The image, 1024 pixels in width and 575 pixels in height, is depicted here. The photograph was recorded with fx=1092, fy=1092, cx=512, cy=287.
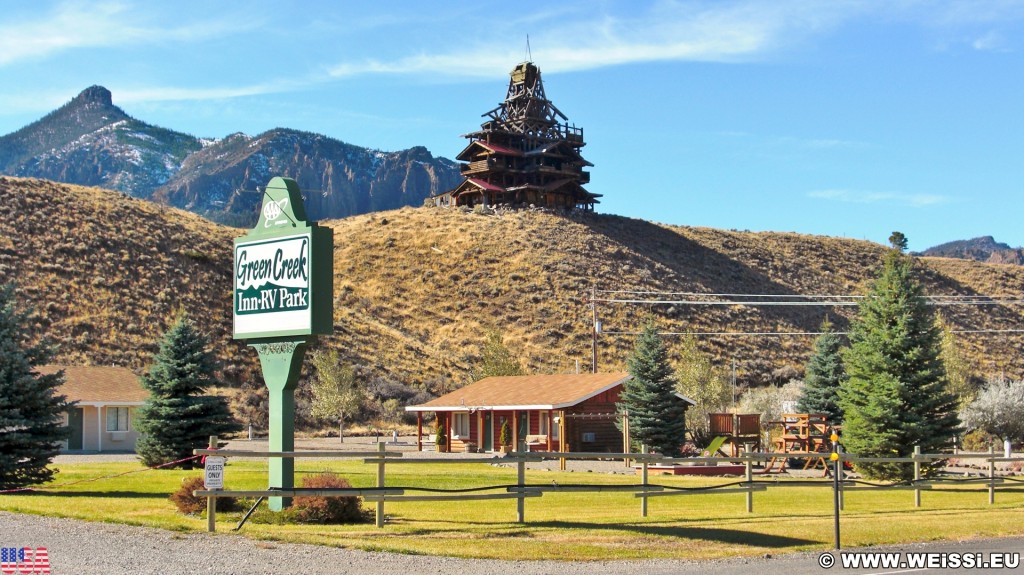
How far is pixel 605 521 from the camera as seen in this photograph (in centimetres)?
1872

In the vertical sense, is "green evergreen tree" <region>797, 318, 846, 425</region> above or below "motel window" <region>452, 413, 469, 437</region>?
above

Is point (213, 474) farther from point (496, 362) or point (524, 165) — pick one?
point (524, 165)

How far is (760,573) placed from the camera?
13.6 m

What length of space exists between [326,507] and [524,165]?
10216 centimetres

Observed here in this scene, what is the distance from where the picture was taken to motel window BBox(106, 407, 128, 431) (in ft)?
157

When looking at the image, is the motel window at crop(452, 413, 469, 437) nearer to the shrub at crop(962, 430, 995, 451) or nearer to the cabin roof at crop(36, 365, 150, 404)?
the cabin roof at crop(36, 365, 150, 404)

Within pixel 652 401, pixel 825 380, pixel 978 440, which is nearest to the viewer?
pixel 652 401

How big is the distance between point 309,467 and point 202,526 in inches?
761

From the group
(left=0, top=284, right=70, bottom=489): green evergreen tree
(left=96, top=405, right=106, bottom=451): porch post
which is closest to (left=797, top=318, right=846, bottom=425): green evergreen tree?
(left=0, top=284, right=70, bottom=489): green evergreen tree

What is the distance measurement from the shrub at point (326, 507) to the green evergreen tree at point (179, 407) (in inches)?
626

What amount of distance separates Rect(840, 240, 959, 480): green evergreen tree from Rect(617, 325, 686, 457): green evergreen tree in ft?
37.0

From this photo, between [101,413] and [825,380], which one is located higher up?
[825,380]

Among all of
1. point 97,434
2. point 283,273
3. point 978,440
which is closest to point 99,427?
point 97,434

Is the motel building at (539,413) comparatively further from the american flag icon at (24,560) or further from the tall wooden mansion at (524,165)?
the tall wooden mansion at (524,165)
